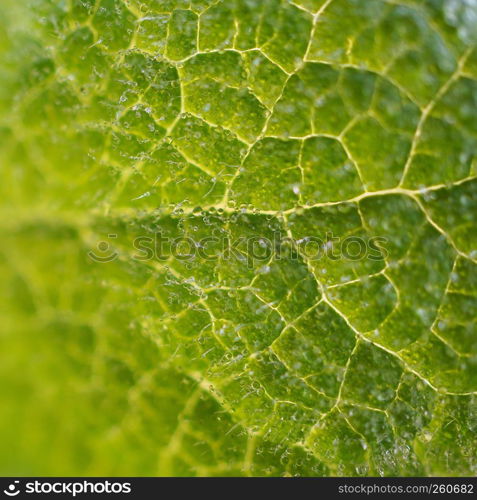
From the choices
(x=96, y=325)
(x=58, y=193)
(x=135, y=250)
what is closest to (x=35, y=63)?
(x=58, y=193)

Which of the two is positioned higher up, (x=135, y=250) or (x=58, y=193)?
(x=58, y=193)

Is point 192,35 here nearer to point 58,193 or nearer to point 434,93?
point 58,193

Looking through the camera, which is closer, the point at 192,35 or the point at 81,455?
the point at 81,455

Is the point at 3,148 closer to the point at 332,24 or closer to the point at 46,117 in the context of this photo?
the point at 46,117

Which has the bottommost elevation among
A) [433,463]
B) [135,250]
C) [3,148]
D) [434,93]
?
[433,463]

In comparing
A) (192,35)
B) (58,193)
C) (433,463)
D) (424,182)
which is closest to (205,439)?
(433,463)

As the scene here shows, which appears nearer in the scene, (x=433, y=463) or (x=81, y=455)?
(x=81, y=455)
